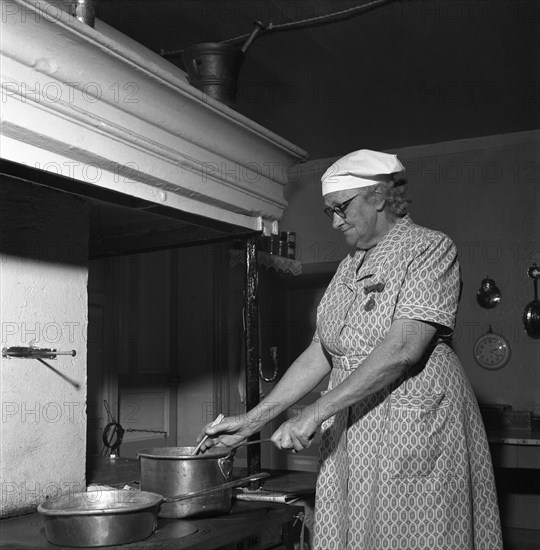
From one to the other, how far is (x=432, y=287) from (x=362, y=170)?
389 mm

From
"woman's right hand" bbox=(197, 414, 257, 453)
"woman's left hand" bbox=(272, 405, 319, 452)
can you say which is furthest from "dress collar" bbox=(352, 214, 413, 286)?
"woman's right hand" bbox=(197, 414, 257, 453)

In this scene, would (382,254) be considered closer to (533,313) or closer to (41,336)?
(41,336)

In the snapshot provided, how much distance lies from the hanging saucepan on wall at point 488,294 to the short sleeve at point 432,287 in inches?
139

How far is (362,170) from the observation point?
199 cm

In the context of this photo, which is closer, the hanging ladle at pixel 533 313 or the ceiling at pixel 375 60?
the ceiling at pixel 375 60

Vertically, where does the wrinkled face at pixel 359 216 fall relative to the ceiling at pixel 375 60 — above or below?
below

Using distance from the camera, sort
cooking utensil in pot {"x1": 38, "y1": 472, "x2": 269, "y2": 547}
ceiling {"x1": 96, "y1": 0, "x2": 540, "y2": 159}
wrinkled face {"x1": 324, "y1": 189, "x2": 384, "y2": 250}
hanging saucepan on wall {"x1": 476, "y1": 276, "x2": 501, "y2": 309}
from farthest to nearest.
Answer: hanging saucepan on wall {"x1": 476, "y1": 276, "x2": 501, "y2": 309}
ceiling {"x1": 96, "y1": 0, "x2": 540, "y2": 159}
wrinkled face {"x1": 324, "y1": 189, "x2": 384, "y2": 250}
cooking utensil in pot {"x1": 38, "y1": 472, "x2": 269, "y2": 547}

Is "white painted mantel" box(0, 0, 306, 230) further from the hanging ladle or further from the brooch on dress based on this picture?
the hanging ladle

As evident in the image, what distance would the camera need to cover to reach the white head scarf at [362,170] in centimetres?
199

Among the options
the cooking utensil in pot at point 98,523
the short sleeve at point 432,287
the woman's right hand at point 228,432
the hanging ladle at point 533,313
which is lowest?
the cooking utensil in pot at point 98,523

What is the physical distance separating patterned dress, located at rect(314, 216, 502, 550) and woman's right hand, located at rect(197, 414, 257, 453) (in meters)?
0.24

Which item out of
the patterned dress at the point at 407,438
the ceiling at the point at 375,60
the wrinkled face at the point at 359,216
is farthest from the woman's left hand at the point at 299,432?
the ceiling at the point at 375,60

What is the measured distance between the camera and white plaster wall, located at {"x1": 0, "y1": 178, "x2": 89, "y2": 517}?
1934 millimetres

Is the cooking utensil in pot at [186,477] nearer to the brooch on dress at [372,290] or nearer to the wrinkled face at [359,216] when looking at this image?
the brooch on dress at [372,290]
